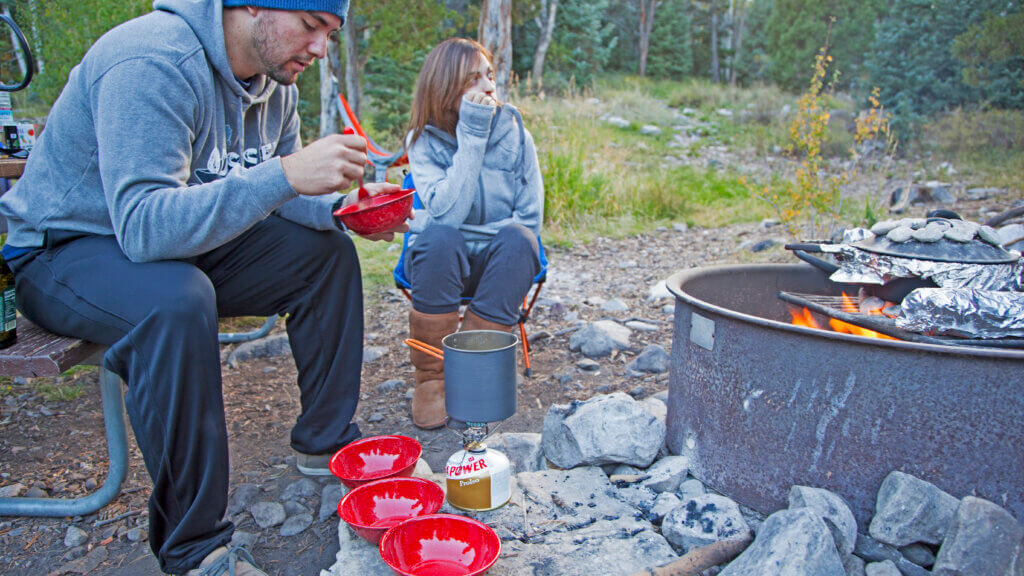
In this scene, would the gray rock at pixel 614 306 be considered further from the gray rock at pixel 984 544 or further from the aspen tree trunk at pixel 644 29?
the aspen tree trunk at pixel 644 29

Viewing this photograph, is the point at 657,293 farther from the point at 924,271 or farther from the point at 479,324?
the point at 924,271

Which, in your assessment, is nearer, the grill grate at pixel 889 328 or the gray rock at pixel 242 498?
the grill grate at pixel 889 328

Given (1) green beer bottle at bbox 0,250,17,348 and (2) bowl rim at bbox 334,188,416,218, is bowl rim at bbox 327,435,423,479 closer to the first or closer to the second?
(2) bowl rim at bbox 334,188,416,218

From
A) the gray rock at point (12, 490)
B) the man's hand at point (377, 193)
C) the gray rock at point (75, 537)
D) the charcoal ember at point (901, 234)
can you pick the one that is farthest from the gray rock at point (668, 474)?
the gray rock at point (12, 490)

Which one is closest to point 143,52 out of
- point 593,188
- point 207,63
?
point 207,63

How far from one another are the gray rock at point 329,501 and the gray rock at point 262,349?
1.45 m

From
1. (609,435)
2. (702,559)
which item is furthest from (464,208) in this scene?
(702,559)

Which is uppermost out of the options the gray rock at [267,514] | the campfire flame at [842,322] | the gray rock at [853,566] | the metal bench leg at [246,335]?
the campfire flame at [842,322]

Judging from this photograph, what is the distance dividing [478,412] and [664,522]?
587mm

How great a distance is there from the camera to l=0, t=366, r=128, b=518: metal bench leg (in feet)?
6.37

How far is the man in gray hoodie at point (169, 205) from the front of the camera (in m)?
1.53

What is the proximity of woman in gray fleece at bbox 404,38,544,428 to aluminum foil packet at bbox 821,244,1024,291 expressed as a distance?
115 cm

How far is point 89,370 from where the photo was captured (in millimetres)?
3012

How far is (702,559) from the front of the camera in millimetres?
1576
